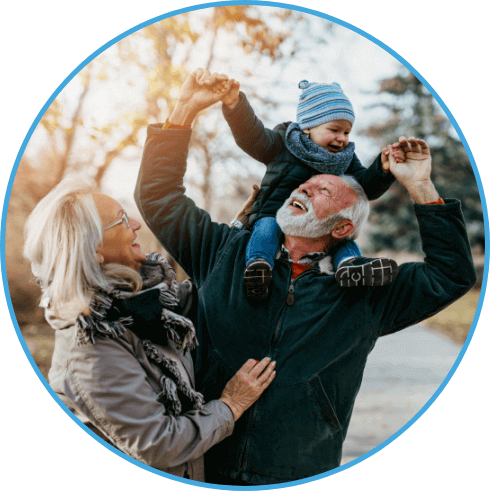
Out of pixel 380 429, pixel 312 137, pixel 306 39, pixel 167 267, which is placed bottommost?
pixel 380 429

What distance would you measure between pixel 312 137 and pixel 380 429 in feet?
4.90

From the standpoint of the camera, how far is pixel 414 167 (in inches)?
95.9

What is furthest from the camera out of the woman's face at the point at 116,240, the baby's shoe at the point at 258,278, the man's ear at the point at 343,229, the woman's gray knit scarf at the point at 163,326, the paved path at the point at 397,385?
the paved path at the point at 397,385

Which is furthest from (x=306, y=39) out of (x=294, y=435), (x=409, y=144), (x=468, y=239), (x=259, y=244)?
(x=294, y=435)

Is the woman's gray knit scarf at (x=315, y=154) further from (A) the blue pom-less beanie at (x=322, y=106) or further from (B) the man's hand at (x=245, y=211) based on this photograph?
(B) the man's hand at (x=245, y=211)

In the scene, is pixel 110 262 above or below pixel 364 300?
above

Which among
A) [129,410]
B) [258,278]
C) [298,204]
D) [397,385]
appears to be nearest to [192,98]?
[298,204]

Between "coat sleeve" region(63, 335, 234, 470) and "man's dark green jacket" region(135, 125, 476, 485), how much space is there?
236 mm

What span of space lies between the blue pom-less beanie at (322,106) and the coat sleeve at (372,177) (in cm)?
21

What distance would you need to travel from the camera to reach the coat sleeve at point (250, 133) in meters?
2.45

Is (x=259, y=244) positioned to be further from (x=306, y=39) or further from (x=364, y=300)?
(x=306, y=39)

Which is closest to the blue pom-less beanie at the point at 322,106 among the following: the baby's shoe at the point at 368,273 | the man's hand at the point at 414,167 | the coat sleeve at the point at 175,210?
the man's hand at the point at 414,167

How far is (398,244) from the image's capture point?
2.65 m

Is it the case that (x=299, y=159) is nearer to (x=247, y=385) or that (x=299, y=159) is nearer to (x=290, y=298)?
(x=290, y=298)
